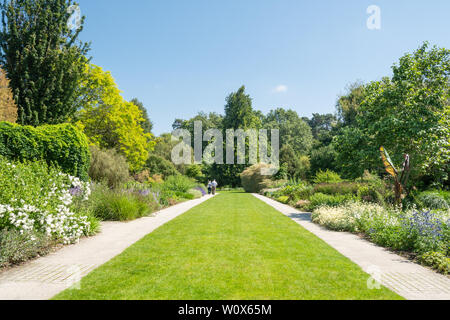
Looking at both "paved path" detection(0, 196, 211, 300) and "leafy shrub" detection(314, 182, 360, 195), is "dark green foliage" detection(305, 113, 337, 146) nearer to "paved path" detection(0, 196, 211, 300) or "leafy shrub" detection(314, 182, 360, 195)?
"leafy shrub" detection(314, 182, 360, 195)

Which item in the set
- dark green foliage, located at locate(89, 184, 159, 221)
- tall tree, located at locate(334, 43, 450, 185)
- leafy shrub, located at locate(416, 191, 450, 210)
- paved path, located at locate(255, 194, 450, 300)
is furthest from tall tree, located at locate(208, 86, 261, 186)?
paved path, located at locate(255, 194, 450, 300)

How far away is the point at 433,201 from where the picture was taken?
9859mm

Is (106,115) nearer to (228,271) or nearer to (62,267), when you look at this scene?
(62,267)

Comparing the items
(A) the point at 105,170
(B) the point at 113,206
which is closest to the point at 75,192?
(B) the point at 113,206

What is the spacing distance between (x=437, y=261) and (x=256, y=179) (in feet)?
84.9

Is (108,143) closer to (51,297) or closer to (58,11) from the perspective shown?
(58,11)

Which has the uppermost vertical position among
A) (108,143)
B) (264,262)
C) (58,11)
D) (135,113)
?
(58,11)

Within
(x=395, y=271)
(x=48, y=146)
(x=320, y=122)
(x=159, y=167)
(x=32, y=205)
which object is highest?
(x=320, y=122)

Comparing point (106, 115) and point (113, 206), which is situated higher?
point (106, 115)

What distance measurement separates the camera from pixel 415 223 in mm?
6387

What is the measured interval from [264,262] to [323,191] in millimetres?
10582

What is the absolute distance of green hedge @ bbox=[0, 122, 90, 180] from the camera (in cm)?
883
